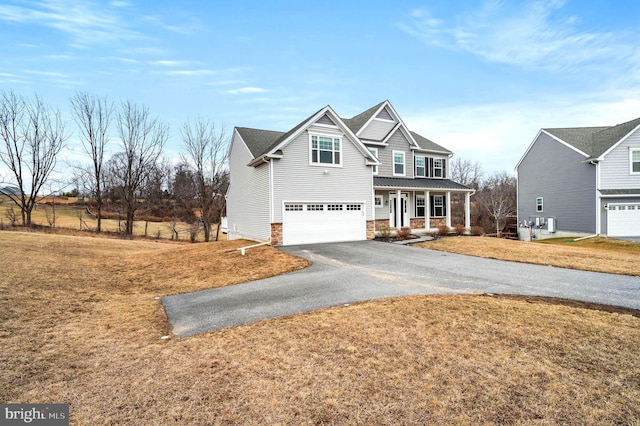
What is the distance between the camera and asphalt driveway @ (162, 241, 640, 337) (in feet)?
21.1

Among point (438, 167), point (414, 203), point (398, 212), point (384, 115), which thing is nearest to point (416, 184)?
point (414, 203)

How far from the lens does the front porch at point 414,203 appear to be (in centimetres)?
2086

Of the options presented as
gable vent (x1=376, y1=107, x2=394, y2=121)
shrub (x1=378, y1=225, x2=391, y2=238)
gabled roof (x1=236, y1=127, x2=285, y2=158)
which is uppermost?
gable vent (x1=376, y1=107, x2=394, y2=121)

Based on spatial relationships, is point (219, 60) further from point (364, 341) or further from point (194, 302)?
point (364, 341)

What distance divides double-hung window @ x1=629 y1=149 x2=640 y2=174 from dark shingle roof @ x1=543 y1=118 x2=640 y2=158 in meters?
1.27

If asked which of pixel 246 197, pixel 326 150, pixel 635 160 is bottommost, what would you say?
pixel 246 197

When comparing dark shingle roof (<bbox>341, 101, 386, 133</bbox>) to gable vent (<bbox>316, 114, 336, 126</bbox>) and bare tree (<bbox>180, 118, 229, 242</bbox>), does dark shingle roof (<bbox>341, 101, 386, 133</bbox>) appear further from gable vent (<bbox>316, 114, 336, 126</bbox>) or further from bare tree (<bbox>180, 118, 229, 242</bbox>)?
bare tree (<bbox>180, 118, 229, 242</bbox>)

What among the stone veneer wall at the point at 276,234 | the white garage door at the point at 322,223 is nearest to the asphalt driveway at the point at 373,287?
the stone veneer wall at the point at 276,234

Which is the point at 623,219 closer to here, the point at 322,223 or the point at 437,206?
the point at 437,206

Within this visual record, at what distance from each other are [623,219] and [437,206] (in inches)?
440

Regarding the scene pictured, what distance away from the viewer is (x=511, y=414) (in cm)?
289

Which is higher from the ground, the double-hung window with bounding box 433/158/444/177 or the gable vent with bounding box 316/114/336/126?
the gable vent with bounding box 316/114/336/126

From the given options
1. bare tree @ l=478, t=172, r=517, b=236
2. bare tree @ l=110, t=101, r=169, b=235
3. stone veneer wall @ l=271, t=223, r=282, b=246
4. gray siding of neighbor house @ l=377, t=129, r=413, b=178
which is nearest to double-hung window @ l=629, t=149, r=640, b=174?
bare tree @ l=478, t=172, r=517, b=236

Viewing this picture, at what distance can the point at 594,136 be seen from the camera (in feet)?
76.2
